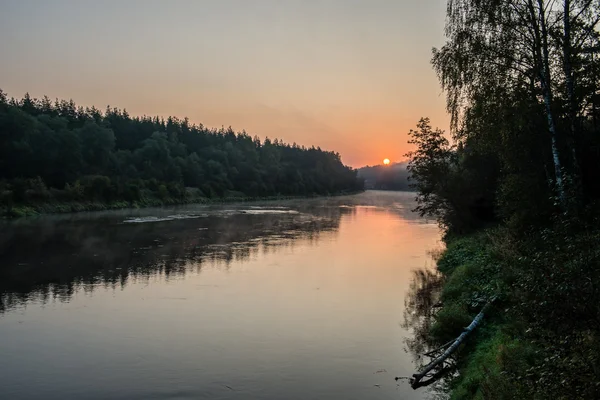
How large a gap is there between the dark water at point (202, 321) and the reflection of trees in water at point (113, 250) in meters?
0.15

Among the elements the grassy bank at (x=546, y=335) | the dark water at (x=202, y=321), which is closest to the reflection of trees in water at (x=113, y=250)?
the dark water at (x=202, y=321)

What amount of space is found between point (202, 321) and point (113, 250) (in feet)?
58.8

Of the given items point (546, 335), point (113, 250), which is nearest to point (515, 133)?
point (546, 335)

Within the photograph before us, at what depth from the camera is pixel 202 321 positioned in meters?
16.5

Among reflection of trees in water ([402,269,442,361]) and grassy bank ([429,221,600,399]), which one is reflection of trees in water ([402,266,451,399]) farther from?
grassy bank ([429,221,600,399])

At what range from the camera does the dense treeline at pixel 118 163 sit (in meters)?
68.2

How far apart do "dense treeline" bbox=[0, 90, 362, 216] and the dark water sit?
122 feet

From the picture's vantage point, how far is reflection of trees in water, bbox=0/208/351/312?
22.2 metres

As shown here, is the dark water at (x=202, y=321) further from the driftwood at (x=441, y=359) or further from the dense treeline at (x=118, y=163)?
the dense treeline at (x=118, y=163)

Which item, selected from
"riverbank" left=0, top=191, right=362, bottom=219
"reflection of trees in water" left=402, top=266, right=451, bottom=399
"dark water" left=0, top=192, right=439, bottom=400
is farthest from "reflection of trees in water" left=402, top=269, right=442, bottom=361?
"riverbank" left=0, top=191, right=362, bottom=219

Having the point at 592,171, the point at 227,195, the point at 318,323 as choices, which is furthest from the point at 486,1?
the point at 227,195

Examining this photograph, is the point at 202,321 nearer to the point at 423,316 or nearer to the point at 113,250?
the point at 423,316

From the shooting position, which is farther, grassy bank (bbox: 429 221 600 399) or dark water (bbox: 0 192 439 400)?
dark water (bbox: 0 192 439 400)

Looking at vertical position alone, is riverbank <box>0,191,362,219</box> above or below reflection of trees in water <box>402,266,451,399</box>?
above
